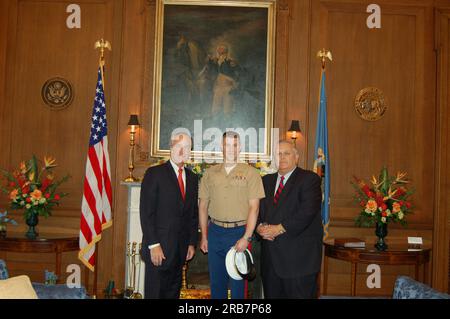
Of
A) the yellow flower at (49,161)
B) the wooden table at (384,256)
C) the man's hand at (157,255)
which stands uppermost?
the yellow flower at (49,161)

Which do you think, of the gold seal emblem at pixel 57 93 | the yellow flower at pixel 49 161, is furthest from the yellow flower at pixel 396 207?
the gold seal emblem at pixel 57 93

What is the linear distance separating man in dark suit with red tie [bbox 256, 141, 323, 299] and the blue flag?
1.89 m

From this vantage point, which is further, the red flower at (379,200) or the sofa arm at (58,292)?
the red flower at (379,200)

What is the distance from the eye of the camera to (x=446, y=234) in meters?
6.63

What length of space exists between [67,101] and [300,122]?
123 inches

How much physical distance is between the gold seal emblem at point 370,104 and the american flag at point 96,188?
3334 mm

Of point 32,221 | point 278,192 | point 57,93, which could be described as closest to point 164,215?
point 278,192

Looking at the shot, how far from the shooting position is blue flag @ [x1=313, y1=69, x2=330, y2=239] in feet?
20.5

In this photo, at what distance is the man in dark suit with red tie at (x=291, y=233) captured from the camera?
424 centimetres

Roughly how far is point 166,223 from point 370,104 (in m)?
3.81

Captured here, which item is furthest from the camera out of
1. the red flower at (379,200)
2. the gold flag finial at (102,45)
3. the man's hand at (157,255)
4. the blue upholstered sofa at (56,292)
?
the gold flag finial at (102,45)

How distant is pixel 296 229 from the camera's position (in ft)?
13.9

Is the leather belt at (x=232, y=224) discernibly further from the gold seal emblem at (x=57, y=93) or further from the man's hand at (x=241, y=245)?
the gold seal emblem at (x=57, y=93)

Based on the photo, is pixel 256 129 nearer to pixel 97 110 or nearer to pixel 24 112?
pixel 97 110
